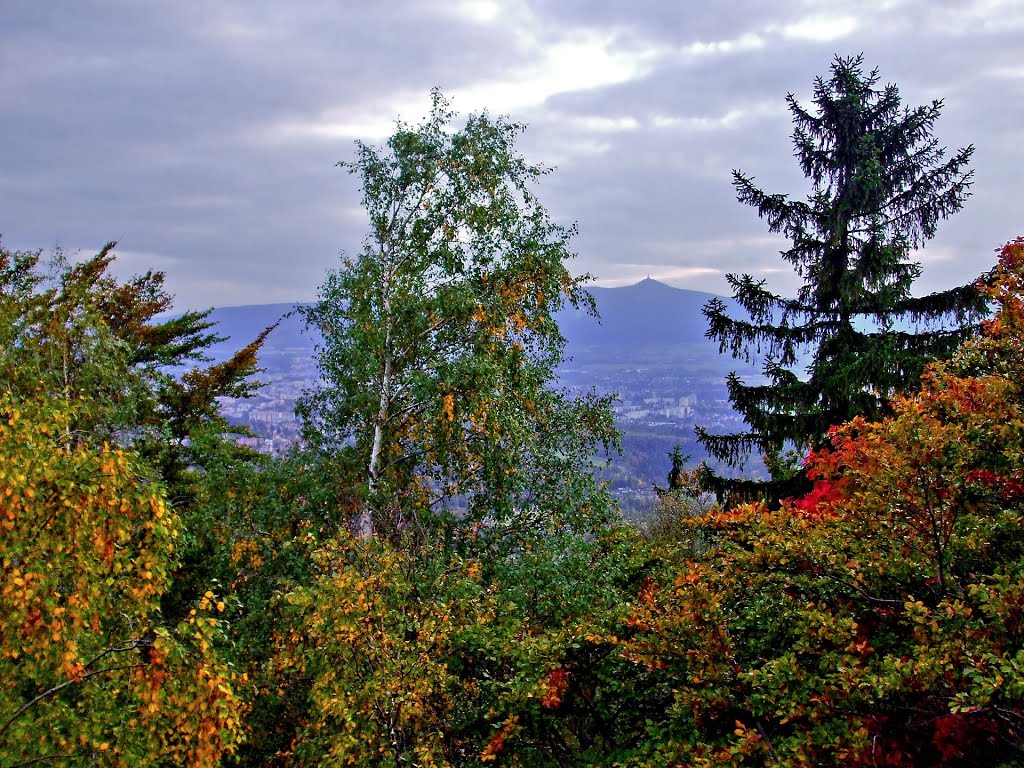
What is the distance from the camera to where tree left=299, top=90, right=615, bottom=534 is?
1277 centimetres

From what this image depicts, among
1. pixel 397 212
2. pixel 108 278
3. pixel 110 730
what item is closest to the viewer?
pixel 110 730

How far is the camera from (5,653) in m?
5.42

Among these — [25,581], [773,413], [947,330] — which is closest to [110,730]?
[25,581]

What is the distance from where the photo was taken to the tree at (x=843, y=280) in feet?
48.8

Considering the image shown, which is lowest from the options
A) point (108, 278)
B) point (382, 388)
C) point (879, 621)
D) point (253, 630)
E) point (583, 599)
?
point (253, 630)

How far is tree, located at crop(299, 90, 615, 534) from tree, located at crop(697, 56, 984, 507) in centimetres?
439

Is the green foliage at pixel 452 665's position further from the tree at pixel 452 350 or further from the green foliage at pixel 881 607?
the tree at pixel 452 350


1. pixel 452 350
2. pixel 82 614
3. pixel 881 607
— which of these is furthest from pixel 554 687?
pixel 452 350

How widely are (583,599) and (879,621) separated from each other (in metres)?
4.24

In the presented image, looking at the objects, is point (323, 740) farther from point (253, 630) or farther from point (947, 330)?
point (947, 330)

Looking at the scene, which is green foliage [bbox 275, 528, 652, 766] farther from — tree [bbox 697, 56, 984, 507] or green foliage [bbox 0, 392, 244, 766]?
tree [bbox 697, 56, 984, 507]

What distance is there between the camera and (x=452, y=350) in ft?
46.5

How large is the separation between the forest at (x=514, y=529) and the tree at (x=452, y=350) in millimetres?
79

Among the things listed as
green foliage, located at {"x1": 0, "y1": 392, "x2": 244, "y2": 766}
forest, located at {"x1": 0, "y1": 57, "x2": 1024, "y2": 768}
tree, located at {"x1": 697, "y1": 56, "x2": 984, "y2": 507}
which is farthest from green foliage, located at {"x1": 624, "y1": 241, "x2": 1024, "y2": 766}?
tree, located at {"x1": 697, "y1": 56, "x2": 984, "y2": 507}
